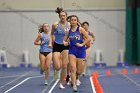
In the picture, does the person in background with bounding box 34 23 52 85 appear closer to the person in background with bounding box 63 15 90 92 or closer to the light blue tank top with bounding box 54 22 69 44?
the light blue tank top with bounding box 54 22 69 44

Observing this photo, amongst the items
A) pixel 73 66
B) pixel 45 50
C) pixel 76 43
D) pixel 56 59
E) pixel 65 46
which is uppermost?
pixel 76 43

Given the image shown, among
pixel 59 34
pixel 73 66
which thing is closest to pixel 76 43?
pixel 73 66

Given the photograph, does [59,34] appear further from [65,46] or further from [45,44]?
[45,44]

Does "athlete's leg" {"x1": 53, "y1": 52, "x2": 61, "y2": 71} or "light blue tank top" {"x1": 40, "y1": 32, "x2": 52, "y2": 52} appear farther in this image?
"light blue tank top" {"x1": 40, "y1": 32, "x2": 52, "y2": 52}

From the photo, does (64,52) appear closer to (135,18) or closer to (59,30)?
(59,30)

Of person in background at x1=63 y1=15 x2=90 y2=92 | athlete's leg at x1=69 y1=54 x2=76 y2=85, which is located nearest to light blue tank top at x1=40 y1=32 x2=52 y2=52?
person in background at x1=63 y1=15 x2=90 y2=92

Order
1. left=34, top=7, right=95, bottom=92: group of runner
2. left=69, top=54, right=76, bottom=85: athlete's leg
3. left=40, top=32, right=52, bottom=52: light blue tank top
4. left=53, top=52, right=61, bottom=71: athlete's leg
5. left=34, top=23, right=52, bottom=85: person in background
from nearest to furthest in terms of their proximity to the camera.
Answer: left=69, top=54, right=76, bottom=85: athlete's leg
left=34, top=7, right=95, bottom=92: group of runner
left=53, top=52, right=61, bottom=71: athlete's leg
left=34, top=23, right=52, bottom=85: person in background
left=40, top=32, right=52, bottom=52: light blue tank top

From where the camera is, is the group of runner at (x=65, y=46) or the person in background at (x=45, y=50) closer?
the group of runner at (x=65, y=46)

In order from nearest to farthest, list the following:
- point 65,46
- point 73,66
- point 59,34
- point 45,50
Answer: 1. point 73,66
2. point 65,46
3. point 59,34
4. point 45,50

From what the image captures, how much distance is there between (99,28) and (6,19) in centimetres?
551

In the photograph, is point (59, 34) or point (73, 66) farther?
point (59, 34)

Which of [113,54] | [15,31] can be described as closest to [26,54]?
[15,31]

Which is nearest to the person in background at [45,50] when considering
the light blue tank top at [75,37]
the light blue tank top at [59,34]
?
→ the light blue tank top at [59,34]

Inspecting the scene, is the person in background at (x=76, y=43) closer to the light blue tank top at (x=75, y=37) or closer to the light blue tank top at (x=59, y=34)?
the light blue tank top at (x=75, y=37)
